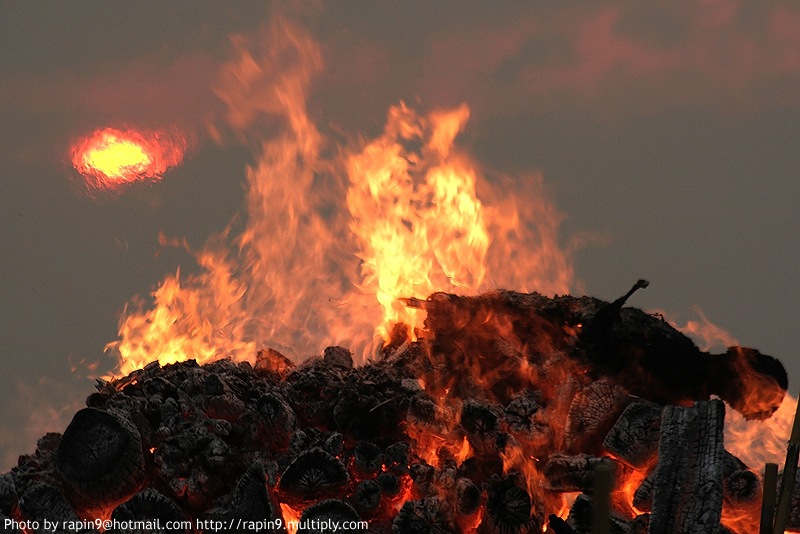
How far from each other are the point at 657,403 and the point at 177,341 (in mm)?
6923

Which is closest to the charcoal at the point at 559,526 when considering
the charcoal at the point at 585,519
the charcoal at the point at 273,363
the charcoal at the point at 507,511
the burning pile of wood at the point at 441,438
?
the burning pile of wood at the point at 441,438

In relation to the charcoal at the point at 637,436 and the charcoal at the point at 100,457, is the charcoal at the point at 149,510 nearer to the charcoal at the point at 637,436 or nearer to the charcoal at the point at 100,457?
the charcoal at the point at 100,457

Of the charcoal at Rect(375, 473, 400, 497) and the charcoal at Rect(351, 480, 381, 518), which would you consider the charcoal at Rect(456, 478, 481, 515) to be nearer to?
the charcoal at Rect(375, 473, 400, 497)

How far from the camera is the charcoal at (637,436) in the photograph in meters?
8.87

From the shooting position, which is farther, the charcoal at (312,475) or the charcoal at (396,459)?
the charcoal at (396,459)

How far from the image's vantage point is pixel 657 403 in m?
9.89

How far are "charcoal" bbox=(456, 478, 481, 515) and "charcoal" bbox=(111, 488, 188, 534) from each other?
260cm

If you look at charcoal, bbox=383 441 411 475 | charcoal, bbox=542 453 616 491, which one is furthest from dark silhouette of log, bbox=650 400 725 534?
charcoal, bbox=383 441 411 475

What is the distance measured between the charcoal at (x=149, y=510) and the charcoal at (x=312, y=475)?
1.00m

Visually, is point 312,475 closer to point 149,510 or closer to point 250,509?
point 250,509

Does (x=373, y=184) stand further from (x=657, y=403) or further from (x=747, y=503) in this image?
(x=747, y=503)

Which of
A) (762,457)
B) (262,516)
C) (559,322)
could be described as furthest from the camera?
(762,457)

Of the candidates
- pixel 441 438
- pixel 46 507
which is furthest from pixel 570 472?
pixel 46 507

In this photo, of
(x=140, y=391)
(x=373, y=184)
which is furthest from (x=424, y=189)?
(x=140, y=391)
